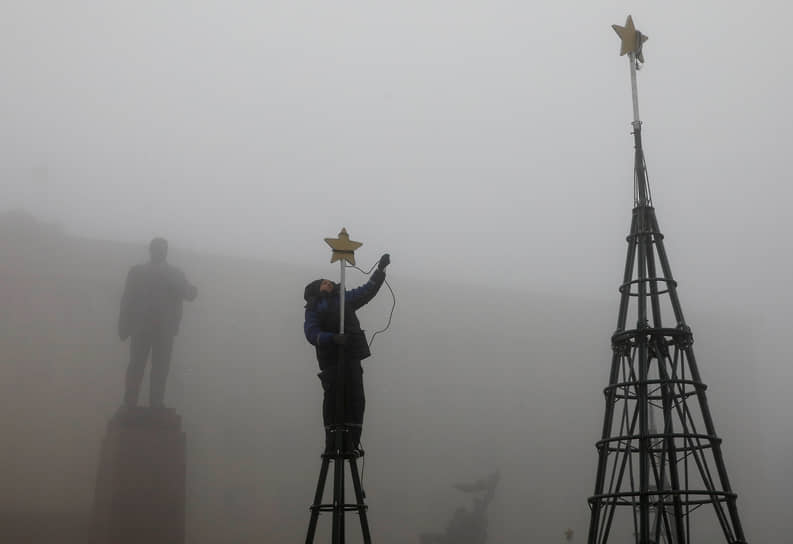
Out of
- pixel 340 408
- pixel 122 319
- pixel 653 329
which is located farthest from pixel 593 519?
pixel 122 319

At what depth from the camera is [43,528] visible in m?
6.06

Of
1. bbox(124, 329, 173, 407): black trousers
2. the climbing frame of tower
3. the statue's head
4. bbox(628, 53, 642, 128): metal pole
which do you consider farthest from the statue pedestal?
bbox(628, 53, 642, 128): metal pole

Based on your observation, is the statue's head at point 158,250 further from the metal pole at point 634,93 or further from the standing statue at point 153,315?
the metal pole at point 634,93

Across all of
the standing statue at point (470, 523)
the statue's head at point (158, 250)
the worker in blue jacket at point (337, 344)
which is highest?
the statue's head at point (158, 250)

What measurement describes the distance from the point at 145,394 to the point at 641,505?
4084 mm

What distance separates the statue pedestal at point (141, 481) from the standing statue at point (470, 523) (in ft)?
6.20

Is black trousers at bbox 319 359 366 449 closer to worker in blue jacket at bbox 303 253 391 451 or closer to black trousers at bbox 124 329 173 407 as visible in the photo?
worker in blue jacket at bbox 303 253 391 451

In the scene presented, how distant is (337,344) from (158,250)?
2589 mm

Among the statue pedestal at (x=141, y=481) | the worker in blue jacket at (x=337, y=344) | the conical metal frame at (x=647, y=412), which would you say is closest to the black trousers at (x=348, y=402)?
the worker in blue jacket at (x=337, y=344)

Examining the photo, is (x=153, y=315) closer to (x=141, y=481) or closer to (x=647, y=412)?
(x=141, y=481)

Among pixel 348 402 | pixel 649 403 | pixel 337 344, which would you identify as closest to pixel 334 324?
pixel 337 344

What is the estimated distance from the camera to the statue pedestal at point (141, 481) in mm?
6148

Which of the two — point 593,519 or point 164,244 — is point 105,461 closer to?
point 164,244

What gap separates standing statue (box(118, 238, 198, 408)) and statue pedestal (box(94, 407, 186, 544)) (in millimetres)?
199
